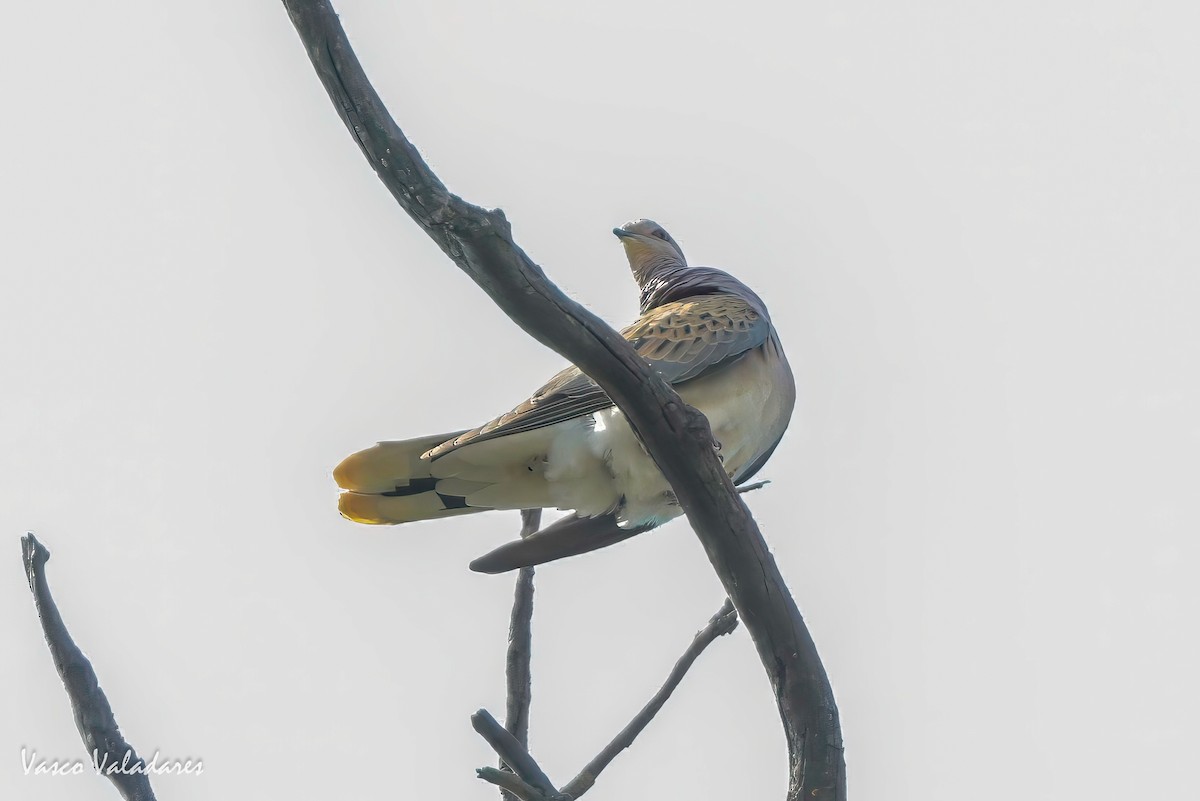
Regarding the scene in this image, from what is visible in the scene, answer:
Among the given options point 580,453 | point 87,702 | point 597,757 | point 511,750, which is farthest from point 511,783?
point 580,453

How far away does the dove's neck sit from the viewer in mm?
5480

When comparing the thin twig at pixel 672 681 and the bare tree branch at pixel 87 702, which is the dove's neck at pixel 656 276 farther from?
the bare tree branch at pixel 87 702

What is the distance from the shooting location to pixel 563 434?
432 cm

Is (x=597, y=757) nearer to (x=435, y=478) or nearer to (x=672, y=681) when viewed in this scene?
(x=672, y=681)

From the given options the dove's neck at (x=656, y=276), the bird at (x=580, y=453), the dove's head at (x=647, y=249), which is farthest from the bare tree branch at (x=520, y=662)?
the dove's head at (x=647, y=249)

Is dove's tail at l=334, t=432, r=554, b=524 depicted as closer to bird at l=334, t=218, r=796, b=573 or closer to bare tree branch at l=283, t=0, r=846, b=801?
bird at l=334, t=218, r=796, b=573

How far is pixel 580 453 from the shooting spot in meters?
4.33

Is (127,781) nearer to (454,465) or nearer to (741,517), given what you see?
(741,517)

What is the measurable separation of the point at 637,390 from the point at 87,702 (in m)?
1.34

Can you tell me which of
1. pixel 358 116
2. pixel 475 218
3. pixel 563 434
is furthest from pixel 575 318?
pixel 563 434

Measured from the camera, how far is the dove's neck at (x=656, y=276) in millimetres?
5480

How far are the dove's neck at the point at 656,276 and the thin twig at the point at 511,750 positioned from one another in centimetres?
277

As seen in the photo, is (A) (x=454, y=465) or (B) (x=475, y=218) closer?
(B) (x=475, y=218)

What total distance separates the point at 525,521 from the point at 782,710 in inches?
69.5
